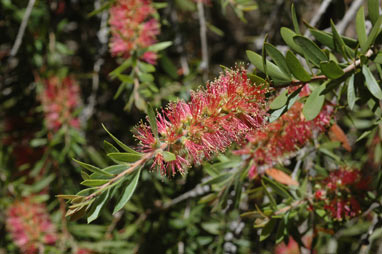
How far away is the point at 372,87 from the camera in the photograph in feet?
2.28

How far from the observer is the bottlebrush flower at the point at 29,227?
4.86 feet

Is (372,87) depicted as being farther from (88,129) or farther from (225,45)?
(225,45)

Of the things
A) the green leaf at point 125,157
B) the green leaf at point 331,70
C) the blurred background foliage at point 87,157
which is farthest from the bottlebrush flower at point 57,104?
the green leaf at point 331,70

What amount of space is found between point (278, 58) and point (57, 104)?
1.15 metres

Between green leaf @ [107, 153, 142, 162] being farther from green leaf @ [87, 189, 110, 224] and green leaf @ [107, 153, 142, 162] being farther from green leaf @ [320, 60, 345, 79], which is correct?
green leaf @ [320, 60, 345, 79]

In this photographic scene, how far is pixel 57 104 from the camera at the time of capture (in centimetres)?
158

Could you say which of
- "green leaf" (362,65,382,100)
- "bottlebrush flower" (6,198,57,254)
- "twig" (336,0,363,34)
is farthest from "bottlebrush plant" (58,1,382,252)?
"bottlebrush flower" (6,198,57,254)

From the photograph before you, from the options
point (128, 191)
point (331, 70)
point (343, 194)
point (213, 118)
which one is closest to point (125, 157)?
point (128, 191)

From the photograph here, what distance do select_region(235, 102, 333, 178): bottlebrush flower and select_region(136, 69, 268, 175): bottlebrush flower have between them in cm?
20

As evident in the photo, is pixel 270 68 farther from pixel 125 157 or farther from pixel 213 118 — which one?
pixel 125 157

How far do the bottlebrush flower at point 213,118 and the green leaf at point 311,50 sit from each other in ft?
0.37

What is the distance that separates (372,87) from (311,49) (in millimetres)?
137

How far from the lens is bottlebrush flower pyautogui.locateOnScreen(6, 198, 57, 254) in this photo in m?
1.48

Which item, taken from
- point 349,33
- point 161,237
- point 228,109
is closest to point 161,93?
point 161,237
